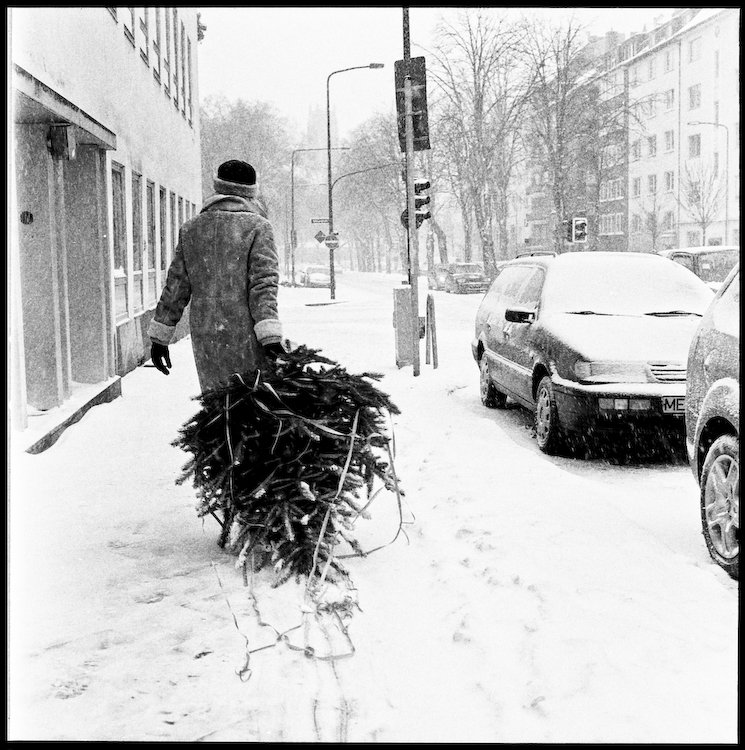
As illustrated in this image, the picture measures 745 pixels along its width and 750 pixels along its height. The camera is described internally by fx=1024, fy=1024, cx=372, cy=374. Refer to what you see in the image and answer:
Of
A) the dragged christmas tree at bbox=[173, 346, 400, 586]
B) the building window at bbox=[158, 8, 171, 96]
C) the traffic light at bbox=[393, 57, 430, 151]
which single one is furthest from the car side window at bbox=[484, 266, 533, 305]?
the building window at bbox=[158, 8, 171, 96]

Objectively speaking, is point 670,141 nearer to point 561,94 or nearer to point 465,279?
point 561,94

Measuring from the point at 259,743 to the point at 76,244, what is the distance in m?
8.91

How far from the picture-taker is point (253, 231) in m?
5.24

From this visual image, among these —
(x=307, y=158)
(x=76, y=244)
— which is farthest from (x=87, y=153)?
(x=307, y=158)

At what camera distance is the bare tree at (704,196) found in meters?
40.3

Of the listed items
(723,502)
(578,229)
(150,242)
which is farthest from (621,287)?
(578,229)

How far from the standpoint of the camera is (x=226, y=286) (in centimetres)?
525

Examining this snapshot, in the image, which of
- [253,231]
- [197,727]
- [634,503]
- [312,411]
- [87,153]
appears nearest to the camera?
[197,727]

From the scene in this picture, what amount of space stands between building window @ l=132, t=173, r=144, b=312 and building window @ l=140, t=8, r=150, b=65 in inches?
70.8

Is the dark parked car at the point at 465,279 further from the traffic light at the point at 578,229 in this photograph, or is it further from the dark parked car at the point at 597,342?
the dark parked car at the point at 597,342

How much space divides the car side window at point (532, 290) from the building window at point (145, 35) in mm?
7851

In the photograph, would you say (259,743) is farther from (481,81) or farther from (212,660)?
(481,81)

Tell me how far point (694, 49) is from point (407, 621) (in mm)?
49962

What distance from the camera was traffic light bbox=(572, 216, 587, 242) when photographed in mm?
30125
